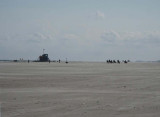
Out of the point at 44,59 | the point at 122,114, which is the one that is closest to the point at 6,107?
the point at 122,114

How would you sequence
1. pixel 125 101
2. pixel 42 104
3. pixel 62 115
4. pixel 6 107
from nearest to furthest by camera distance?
1. pixel 62 115
2. pixel 6 107
3. pixel 42 104
4. pixel 125 101

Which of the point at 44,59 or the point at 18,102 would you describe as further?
the point at 44,59

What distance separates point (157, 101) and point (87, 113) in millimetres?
3765

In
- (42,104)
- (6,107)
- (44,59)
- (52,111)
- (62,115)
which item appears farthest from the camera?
(44,59)

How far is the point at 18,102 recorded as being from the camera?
10.8 metres

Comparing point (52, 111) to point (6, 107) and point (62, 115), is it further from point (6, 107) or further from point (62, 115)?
point (6, 107)

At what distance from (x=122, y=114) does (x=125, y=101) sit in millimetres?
2628

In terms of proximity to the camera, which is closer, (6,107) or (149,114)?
(149,114)

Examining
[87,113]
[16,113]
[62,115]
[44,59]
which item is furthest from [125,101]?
[44,59]

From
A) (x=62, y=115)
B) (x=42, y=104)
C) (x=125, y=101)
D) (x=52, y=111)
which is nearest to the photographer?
(x=62, y=115)

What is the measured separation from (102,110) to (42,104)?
7.81 feet

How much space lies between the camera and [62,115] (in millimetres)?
8477

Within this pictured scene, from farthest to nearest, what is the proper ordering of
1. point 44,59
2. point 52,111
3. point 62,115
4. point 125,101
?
point 44,59 < point 125,101 < point 52,111 < point 62,115

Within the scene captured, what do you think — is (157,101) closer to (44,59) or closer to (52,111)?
(52,111)
